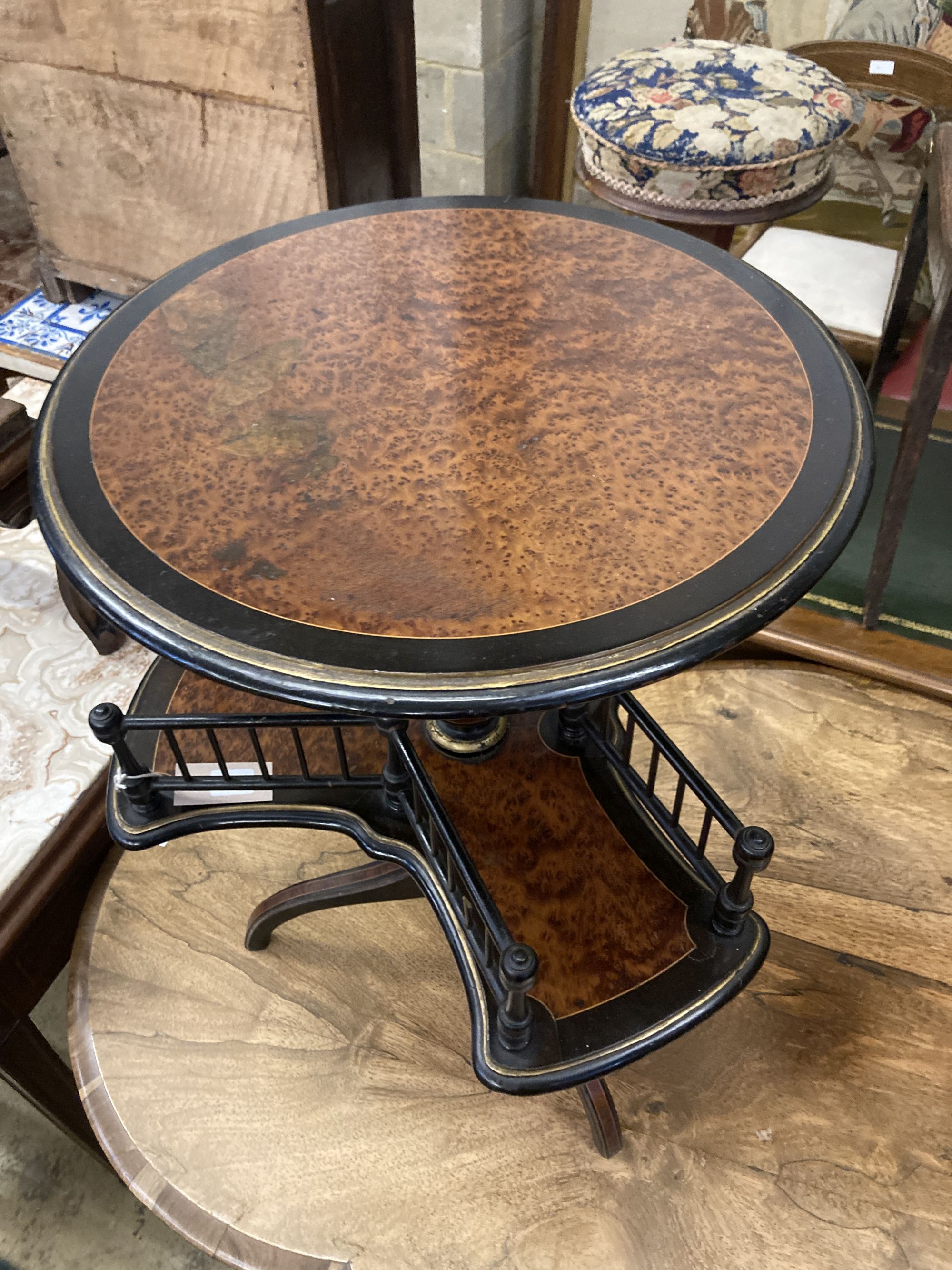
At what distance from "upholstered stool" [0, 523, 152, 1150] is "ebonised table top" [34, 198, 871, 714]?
69 centimetres

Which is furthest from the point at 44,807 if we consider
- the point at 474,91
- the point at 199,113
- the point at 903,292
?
the point at 474,91

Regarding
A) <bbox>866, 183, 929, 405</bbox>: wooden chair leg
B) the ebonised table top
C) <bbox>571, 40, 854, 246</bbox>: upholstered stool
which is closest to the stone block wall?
<bbox>571, 40, 854, 246</bbox>: upholstered stool

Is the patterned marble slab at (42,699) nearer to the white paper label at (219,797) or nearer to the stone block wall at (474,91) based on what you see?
the white paper label at (219,797)

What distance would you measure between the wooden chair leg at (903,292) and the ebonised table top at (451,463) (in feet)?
3.35

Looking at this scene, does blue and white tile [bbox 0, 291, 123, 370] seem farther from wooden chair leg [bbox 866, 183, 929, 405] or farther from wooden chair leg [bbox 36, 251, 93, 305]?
wooden chair leg [bbox 866, 183, 929, 405]

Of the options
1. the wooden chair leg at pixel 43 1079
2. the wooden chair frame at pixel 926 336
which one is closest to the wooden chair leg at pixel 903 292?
the wooden chair frame at pixel 926 336

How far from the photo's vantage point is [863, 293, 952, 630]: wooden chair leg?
1.67m

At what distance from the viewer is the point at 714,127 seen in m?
1.91

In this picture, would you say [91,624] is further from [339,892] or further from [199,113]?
[199,113]

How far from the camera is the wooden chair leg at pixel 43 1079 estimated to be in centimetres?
148

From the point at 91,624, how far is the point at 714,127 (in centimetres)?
154

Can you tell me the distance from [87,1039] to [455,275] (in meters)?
1.29

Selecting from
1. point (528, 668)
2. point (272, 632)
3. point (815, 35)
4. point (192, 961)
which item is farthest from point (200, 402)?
point (815, 35)

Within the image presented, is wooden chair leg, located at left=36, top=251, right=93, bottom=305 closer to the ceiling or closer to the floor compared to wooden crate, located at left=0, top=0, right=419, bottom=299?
closer to the floor
